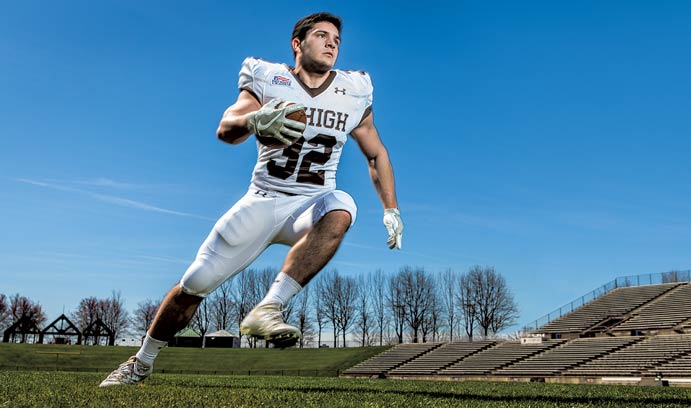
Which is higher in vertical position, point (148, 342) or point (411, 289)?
point (411, 289)

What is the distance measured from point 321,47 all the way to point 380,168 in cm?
132

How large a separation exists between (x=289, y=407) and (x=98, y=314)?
8225 cm

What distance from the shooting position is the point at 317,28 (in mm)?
5609

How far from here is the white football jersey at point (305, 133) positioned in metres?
5.53

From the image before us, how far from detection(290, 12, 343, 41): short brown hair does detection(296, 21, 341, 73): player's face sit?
40 millimetres

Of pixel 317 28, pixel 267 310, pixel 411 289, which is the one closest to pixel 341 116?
pixel 317 28

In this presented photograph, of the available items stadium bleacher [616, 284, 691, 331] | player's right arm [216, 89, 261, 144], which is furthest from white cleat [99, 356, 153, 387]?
stadium bleacher [616, 284, 691, 331]

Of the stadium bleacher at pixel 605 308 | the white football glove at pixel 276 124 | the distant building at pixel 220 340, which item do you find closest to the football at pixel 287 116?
the white football glove at pixel 276 124

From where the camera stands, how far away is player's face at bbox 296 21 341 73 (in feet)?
18.4

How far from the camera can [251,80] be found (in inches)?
219

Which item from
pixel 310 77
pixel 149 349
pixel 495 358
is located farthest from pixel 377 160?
pixel 495 358

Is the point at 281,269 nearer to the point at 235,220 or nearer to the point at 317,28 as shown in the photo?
the point at 235,220

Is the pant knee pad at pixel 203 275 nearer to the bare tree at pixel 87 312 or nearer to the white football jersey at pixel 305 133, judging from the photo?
the white football jersey at pixel 305 133

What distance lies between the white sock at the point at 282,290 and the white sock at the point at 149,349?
87.5 inches
